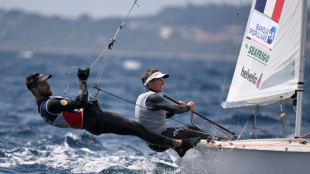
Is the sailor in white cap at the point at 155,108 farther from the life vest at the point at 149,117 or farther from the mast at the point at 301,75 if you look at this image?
the mast at the point at 301,75

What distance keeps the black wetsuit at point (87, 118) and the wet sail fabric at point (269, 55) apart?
0.98 metres

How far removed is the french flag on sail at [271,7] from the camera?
4.74 metres

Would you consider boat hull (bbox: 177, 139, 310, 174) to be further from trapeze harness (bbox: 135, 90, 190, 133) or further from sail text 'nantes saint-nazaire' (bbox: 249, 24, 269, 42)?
sail text 'nantes saint-nazaire' (bbox: 249, 24, 269, 42)

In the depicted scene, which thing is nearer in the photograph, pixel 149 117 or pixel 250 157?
pixel 250 157

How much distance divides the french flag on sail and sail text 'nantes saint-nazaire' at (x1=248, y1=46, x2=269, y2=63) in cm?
35

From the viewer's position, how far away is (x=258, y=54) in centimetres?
494

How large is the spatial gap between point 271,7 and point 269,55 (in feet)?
1.50

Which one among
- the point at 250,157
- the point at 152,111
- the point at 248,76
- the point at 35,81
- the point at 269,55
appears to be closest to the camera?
the point at 250,157

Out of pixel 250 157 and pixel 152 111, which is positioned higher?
pixel 152 111

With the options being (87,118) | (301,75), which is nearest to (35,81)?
(87,118)

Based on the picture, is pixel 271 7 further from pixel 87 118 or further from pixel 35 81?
pixel 35 81

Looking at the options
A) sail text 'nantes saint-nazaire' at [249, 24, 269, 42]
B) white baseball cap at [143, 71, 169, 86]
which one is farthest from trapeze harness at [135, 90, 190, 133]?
sail text 'nantes saint-nazaire' at [249, 24, 269, 42]

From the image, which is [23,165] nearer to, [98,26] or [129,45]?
[129,45]

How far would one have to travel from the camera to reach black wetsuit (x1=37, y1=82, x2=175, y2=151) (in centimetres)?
429
